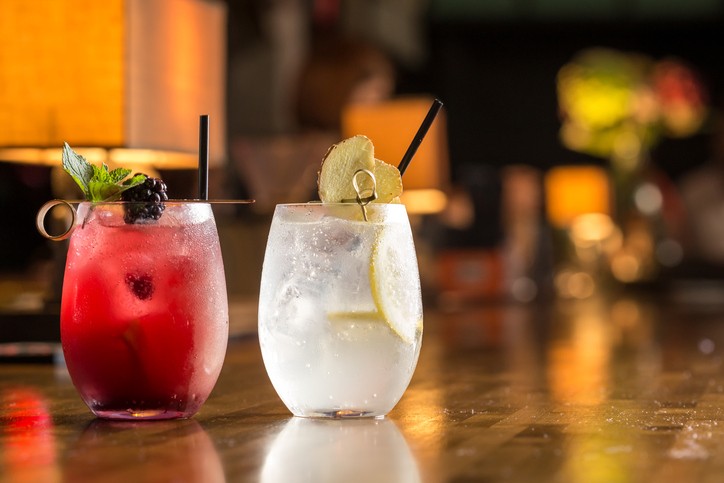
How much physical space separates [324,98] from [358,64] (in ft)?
1.30

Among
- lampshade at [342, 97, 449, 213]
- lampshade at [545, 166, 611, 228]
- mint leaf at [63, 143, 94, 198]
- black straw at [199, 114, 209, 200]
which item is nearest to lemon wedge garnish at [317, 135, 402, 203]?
black straw at [199, 114, 209, 200]

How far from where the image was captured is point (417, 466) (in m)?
0.80

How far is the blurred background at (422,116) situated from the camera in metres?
2.01

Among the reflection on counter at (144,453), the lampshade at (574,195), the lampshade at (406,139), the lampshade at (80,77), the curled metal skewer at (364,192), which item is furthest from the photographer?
the lampshade at (574,195)

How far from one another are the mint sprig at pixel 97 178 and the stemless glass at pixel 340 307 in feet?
0.47

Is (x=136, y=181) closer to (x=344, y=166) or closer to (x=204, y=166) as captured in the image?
(x=204, y=166)

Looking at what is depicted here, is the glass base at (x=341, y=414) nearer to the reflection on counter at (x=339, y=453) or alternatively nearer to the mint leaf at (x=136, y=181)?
the reflection on counter at (x=339, y=453)

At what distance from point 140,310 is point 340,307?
0.18 metres

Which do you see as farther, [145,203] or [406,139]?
[406,139]

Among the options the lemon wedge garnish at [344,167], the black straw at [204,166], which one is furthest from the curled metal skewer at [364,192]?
the black straw at [204,166]

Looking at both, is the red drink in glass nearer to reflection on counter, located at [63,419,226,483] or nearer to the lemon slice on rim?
reflection on counter, located at [63,419,226,483]

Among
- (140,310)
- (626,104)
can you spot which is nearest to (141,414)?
(140,310)

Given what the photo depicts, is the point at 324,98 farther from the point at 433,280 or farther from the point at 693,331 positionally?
the point at 693,331

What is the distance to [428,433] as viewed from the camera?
970 mm
